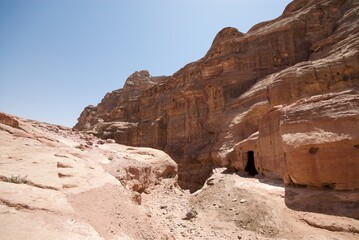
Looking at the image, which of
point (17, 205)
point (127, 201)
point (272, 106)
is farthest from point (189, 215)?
point (272, 106)

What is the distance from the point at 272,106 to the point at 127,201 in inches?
755

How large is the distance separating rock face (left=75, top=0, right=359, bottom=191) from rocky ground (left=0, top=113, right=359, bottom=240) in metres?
1.82

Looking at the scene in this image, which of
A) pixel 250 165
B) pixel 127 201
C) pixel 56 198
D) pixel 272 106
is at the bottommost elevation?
pixel 127 201

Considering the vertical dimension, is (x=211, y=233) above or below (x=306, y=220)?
below

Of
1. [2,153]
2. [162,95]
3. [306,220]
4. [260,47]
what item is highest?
[260,47]

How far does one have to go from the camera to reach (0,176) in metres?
4.18

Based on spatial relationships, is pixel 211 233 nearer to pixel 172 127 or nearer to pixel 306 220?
pixel 306 220

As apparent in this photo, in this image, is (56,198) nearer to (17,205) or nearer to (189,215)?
(17,205)

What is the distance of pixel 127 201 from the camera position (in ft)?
18.4

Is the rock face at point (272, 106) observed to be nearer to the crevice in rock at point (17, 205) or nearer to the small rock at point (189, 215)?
the small rock at point (189, 215)

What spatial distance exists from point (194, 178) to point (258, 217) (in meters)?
18.4

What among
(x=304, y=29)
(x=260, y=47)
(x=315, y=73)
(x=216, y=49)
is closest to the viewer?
(x=315, y=73)

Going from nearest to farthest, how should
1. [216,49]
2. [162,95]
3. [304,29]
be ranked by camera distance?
[304,29], [216,49], [162,95]

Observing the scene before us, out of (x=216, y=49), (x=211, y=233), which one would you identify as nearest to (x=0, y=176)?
(x=211, y=233)
